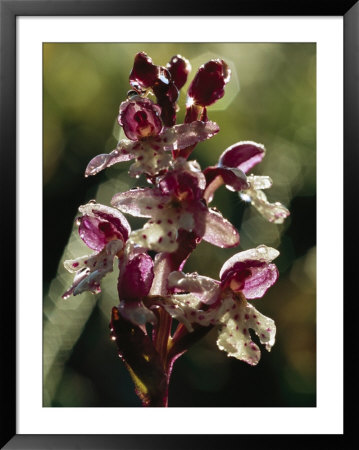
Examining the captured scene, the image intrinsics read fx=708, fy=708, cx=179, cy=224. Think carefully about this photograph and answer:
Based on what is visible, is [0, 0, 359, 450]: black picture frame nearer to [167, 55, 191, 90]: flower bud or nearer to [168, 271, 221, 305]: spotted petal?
[167, 55, 191, 90]: flower bud

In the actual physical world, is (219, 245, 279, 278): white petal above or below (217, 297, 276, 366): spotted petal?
above

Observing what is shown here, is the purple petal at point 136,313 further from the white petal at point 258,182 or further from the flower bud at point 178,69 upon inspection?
the flower bud at point 178,69

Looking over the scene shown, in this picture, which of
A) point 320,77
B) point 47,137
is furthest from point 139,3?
point 47,137

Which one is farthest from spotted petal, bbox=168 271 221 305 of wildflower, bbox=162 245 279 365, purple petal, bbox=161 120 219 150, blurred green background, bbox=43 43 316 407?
blurred green background, bbox=43 43 316 407

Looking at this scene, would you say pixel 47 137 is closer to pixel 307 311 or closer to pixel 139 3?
pixel 139 3

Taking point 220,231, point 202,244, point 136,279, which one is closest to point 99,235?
point 136,279

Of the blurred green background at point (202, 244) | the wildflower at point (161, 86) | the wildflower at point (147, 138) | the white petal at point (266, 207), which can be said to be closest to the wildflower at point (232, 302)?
the white petal at point (266, 207)

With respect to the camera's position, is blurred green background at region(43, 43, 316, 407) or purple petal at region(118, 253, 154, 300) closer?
purple petal at region(118, 253, 154, 300)

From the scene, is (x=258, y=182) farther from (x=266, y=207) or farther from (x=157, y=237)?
(x=157, y=237)
